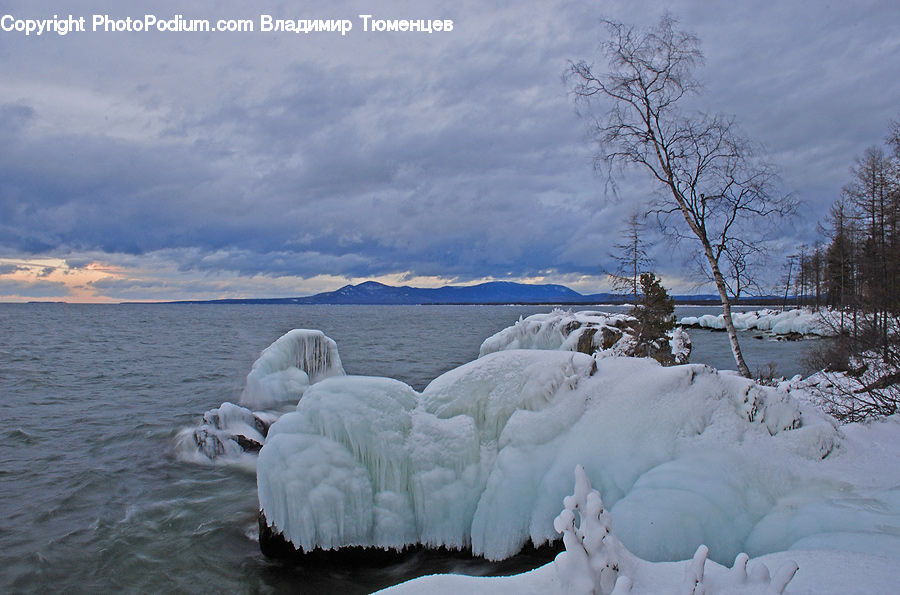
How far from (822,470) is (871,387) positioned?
4516mm

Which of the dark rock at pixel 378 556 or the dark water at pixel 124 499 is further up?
the dark rock at pixel 378 556

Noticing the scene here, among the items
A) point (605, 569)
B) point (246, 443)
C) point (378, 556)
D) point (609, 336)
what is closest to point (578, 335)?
point (609, 336)

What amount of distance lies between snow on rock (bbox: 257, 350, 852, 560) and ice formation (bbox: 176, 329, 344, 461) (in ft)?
21.3

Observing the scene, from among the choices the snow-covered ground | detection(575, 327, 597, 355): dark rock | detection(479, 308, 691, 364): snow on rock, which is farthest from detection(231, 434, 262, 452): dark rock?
detection(575, 327, 597, 355): dark rock

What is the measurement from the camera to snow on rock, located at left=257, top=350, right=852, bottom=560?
6648mm

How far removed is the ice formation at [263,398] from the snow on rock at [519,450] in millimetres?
6480

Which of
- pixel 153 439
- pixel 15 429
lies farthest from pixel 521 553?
pixel 15 429

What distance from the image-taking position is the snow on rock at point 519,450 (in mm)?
6648

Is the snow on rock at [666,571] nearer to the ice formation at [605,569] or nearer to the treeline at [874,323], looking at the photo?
the ice formation at [605,569]

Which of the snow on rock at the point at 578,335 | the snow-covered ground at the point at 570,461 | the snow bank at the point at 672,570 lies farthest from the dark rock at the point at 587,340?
the snow bank at the point at 672,570

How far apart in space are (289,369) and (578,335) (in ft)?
42.4

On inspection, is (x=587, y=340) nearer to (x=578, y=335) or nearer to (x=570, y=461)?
(x=578, y=335)

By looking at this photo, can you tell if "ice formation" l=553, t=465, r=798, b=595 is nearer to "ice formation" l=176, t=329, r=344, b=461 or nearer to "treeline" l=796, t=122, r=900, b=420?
"treeline" l=796, t=122, r=900, b=420

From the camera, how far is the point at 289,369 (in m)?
18.6
